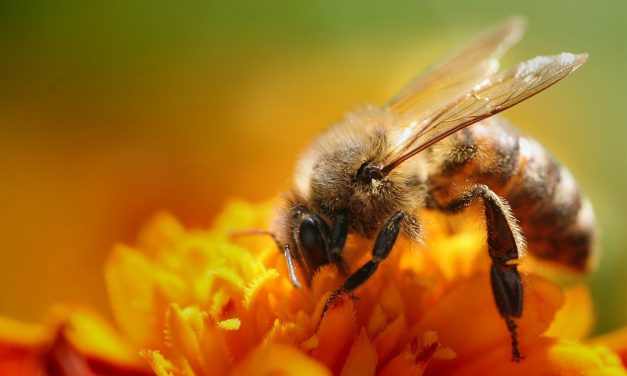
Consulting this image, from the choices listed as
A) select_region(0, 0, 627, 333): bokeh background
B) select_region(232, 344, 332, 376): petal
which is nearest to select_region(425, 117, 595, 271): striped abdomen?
select_region(232, 344, 332, 376): petal

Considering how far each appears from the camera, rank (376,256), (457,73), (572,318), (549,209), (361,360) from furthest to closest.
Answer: (457,73)
(549,209)
(572,318)
(376,256)
(361,360)

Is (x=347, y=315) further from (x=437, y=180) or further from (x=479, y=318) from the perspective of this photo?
(x=437, y=180)

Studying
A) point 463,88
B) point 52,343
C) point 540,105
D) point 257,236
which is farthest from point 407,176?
point 540,105

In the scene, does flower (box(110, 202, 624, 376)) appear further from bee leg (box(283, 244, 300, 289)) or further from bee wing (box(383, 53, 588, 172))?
bee wing (box(383, 53, 588, 172))

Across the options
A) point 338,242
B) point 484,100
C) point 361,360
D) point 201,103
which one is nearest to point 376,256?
point 338,242

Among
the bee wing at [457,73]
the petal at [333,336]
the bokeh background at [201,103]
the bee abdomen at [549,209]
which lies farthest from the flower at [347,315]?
the bokeh background at [201,103]
